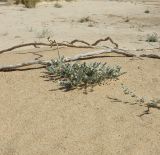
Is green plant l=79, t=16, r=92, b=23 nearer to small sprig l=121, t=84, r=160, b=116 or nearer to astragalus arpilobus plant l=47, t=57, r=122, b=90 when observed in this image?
astragalus arpilobus plant l=47, t=57, r=122, b=90

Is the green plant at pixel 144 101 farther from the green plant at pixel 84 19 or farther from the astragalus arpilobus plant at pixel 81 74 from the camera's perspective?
the green plant at pixel 84 19

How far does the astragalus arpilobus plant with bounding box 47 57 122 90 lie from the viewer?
6277 mm

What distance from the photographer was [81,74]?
624cm

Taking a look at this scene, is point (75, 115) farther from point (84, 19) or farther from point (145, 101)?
point (84, 19)

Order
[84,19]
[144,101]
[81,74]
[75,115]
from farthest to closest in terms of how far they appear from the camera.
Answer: [84,19] < [81,74] < [144,101] < [75,115]

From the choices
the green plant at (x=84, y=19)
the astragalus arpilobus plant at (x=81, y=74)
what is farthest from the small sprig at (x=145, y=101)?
the green plant at (x=84, y=19)

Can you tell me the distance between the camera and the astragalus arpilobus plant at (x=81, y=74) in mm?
6277

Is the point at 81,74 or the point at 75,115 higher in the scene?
the point at 81,74

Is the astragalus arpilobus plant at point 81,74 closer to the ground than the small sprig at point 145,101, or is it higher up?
higher up

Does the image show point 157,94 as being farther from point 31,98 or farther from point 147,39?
point 147,39

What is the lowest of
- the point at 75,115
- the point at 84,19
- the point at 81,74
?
the point at 84,19

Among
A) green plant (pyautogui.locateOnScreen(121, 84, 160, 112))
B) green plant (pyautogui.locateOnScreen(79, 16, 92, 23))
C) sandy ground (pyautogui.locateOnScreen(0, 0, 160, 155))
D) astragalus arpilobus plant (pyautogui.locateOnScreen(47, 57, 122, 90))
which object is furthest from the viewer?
green plant (pyautogui.locateOnScreen(79, 16, 92, 23))

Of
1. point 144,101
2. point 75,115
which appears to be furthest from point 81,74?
point 144,101

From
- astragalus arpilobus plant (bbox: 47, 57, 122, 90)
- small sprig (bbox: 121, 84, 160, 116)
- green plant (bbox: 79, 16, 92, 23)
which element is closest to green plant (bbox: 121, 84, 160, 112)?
small sprig (bbox: 121, 84, 160, 116)
